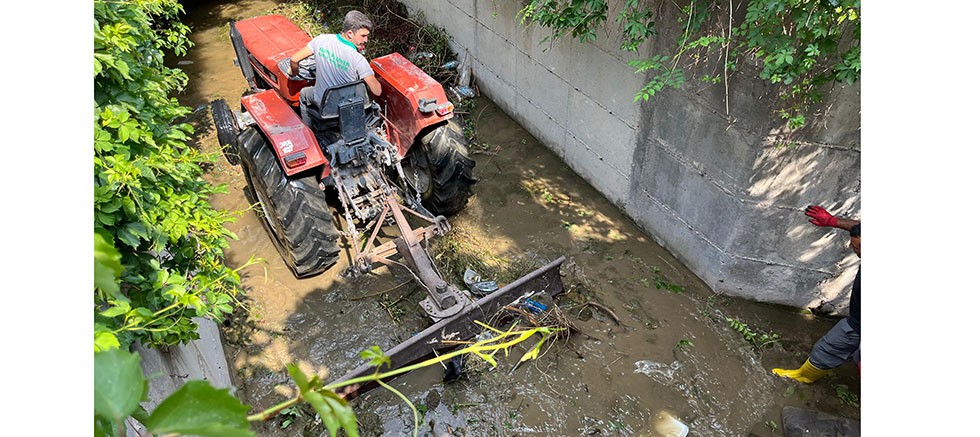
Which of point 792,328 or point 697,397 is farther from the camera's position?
point 792,328

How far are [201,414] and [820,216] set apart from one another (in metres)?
3.65

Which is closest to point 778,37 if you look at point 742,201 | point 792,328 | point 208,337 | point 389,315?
point 742,201

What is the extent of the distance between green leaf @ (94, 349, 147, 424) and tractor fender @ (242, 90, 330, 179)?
334 cm

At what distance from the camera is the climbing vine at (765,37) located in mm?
2658

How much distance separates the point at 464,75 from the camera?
6562 mm

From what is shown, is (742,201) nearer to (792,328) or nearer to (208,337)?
(792,328)

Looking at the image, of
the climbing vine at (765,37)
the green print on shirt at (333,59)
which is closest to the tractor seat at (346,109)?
the green print on shirt at (333,59)

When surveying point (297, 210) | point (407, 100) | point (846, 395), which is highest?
point (407, 100)

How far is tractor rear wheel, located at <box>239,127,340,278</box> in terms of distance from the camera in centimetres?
389

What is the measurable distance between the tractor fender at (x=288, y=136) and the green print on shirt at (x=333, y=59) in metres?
0.57

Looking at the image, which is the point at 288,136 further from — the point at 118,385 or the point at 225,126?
the point at 118,385

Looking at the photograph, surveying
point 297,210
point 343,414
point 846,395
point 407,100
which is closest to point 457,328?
point 297,210

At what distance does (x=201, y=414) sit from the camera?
565mm

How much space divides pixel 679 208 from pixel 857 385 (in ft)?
5.30
